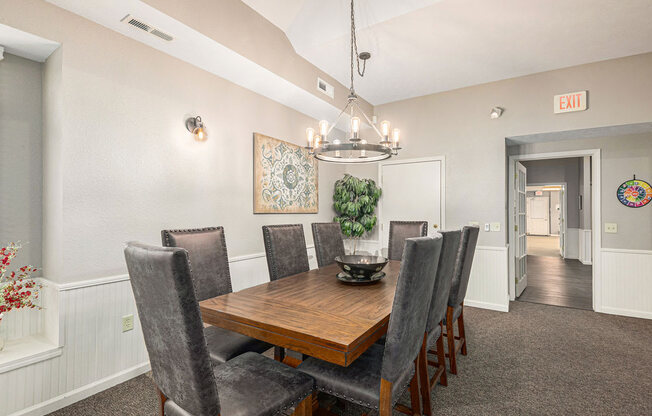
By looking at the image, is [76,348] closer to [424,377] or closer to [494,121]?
[424,377]

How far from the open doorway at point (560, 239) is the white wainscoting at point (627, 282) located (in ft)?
1.02

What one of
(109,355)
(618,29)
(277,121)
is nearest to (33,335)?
(109,355)

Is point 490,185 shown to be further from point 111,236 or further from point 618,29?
point 111,236

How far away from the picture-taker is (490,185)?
3.95m

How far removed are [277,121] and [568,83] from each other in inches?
137

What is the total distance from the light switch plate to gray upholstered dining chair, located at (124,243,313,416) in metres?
4.59

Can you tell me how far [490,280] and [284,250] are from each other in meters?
2.95

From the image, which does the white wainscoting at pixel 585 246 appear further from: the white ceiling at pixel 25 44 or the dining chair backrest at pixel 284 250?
the white ceiling at pixel 25 44

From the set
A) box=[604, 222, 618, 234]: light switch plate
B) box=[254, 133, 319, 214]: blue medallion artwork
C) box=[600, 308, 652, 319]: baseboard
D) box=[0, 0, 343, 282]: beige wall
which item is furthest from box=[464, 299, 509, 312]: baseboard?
box=[0, 0, 343, 282]: beige wall

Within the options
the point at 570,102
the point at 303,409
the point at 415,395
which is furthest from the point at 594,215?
the point at 303,409

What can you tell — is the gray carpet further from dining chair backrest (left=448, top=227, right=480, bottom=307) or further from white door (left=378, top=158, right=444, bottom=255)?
white door (left=378, top=158, right=444, bottom=255)

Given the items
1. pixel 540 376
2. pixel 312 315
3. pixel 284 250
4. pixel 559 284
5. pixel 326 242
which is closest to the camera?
pixel 312 315

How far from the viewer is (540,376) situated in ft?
7.57

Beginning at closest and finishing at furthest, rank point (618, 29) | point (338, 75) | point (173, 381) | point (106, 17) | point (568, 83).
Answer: point (173, 381) < point (106, 17) < point (618, 29) < point (568, 83) < point (338, 75)
